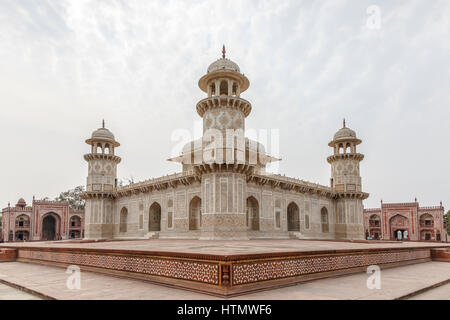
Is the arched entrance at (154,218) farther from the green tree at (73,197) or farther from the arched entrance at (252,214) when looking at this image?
the green tree at (73,197)

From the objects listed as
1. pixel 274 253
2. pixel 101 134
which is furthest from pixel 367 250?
pixel 101 134

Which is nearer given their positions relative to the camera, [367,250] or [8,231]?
[367,250]

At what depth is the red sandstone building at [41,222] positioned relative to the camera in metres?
39.4

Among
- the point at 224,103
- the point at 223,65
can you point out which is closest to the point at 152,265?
the point at 224,103

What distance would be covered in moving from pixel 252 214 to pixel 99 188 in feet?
42.7

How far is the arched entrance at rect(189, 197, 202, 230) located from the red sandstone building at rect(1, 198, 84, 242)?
25.1 m

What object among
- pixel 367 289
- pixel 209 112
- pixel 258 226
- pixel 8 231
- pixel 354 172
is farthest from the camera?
pixel 8 231

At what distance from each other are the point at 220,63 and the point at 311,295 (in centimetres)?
1728

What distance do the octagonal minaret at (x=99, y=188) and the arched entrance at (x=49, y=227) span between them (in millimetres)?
17776

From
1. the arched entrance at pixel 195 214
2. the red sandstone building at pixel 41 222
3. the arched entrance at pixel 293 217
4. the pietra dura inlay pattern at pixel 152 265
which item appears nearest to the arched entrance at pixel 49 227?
the red sandstone building at pixel 41 222

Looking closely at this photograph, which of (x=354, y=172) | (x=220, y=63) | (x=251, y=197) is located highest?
(x=220, y=63)
